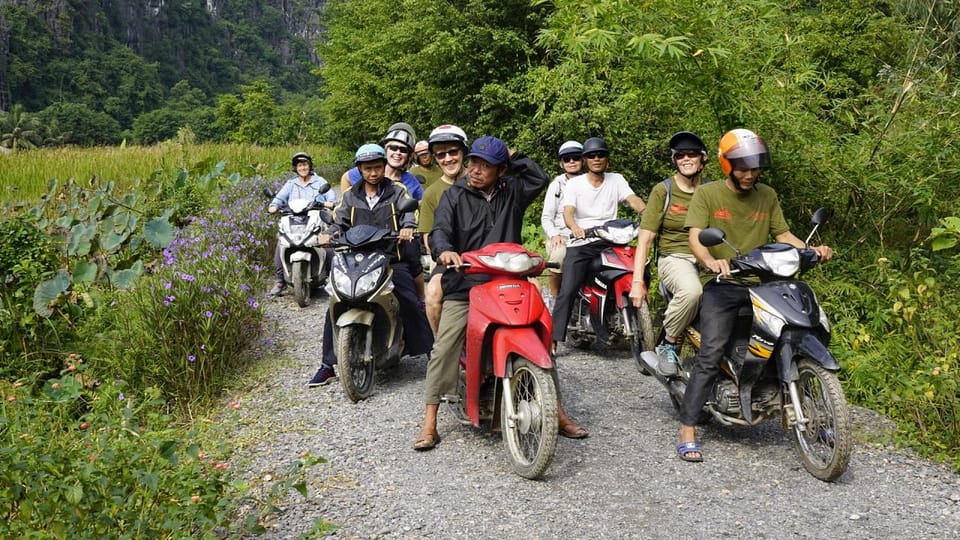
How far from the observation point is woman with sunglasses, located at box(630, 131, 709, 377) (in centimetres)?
503

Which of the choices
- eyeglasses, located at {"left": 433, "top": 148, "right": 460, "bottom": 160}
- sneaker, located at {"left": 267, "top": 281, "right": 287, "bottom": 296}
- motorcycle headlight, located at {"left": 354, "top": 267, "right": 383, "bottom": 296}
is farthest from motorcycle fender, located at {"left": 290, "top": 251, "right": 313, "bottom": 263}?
eyeglasses, located at {"left": 433, "top": 148, "right": 460, "bottom": 160}

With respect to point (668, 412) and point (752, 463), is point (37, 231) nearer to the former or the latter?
point (668, 412)

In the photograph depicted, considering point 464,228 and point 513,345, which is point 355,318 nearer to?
point 464,228

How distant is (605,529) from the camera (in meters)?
3.75

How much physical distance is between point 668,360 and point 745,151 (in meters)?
1.46

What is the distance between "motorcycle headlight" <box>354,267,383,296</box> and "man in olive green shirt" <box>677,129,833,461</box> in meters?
2.22

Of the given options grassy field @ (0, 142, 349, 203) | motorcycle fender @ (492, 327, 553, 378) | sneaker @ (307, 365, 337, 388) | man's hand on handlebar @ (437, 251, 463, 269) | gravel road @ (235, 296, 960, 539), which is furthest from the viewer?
grassy field @ (0, 142, 349, 203)

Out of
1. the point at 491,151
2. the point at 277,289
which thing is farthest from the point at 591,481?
the point at 277,289

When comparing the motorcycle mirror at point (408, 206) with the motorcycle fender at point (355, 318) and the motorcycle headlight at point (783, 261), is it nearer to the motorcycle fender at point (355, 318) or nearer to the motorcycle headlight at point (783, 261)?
the motorcycle fender at point (355, 318)

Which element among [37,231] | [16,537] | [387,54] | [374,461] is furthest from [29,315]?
[387,54]

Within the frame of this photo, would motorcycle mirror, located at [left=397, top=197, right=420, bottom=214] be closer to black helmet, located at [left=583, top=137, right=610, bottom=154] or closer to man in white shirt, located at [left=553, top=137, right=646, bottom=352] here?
man in white shirt, located at [left=553, top=137, right=646, bottom=352]

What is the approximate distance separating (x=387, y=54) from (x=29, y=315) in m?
18.7

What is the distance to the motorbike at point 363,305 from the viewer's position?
5.64m

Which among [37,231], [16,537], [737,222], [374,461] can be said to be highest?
[737,222]
